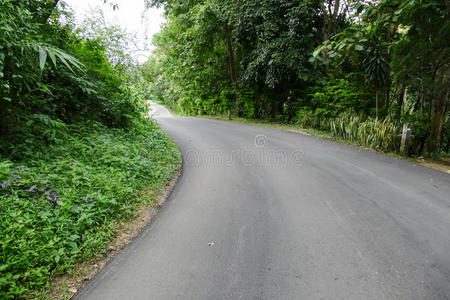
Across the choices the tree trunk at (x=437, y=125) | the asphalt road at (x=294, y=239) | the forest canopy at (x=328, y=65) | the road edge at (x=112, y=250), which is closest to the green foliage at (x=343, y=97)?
the forest canopy at (x=328, y=65)

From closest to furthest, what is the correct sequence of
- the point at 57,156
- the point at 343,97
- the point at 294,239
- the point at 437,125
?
the point at 294,239
the point at 57,156
the point at 437,125
the point at 343,97

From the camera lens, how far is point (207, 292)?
2350 millimetres

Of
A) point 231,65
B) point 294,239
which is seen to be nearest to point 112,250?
point 294,239

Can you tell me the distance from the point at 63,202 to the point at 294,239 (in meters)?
3.08

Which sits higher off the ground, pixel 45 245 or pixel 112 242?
pixel 45 245

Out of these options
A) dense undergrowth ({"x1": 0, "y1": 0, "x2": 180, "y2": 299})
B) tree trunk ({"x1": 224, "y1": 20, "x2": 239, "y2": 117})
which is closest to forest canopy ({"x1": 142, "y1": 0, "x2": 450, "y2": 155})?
tree trunk ({"x1": 224, "y1": 20, "x2": 239, "y2": 117})

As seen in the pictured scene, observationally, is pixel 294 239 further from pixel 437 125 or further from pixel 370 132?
pixel 437 125

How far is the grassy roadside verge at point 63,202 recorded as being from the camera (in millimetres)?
2373

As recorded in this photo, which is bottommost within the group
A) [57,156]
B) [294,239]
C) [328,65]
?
[294,239]

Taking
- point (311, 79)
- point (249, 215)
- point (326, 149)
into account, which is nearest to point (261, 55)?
point (311, 79)

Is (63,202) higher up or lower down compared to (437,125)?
lower down

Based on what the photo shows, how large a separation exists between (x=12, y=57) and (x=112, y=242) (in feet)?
8.75

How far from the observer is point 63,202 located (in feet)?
10.4

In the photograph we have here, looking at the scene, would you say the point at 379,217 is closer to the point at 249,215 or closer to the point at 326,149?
the point at 249,215
